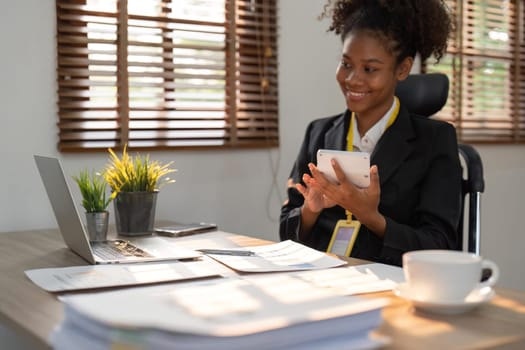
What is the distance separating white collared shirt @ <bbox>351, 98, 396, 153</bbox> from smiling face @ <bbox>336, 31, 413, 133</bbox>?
0.08 feet

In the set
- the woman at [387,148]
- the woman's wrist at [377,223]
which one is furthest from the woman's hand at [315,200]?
the woman's wrist at [377,223]

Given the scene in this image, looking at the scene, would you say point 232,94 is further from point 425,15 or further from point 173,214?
point 425,15

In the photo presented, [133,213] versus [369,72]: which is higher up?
[369,72]

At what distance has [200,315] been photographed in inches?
33.4

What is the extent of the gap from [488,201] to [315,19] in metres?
1.53

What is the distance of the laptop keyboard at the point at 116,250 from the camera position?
1606 millimetres

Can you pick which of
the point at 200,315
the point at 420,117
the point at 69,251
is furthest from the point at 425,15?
the point at 200,315

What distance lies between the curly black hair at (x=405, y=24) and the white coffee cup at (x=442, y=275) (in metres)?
1.18

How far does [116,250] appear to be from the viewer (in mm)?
1687

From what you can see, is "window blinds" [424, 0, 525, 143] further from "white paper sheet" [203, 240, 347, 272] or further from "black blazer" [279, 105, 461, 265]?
"white paper sheet" [203, 240, 347, 272]

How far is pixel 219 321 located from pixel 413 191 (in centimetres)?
135

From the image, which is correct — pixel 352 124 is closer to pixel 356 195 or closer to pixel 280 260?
pixel 356 195

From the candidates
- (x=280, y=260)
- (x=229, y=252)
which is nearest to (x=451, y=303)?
(x=280, y=260)

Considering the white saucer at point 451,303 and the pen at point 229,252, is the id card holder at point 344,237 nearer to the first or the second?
the pen at point 229,252
